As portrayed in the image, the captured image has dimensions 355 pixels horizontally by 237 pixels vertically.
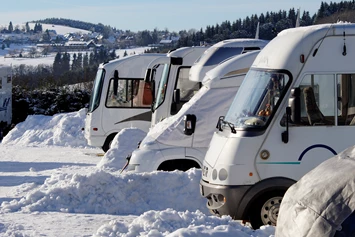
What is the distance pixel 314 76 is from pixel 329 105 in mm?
418

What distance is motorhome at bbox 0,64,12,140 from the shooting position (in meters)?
36.8

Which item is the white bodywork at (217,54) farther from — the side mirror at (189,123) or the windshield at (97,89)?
the windshield at (97,89)

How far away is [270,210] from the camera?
9.68 meters

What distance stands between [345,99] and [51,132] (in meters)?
21.0

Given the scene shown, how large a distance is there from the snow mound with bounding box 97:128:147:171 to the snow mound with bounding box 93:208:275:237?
847 centimetres

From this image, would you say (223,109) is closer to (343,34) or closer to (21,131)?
(343,34)

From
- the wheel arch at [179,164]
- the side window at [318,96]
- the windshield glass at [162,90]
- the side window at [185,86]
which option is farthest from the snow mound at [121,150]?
the side window at [318,96]

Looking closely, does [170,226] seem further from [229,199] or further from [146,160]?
[146,160]

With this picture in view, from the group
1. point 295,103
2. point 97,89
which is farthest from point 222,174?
point 97,89

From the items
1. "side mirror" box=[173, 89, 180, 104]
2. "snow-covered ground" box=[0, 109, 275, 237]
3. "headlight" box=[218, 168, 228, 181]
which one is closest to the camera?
"snow-covered ground" box=[0, 109, 275, 237]


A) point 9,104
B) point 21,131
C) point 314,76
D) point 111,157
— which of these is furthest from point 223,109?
point 9,104

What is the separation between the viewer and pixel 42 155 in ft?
77.8

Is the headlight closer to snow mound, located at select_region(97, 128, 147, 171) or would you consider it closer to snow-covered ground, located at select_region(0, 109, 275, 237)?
snow-covered ground, located at select_region(0, 109, 275, 237)

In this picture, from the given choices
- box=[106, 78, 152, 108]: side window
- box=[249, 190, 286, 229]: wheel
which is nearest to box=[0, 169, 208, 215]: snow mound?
box=[249, 190, 286, 229]: wheel
